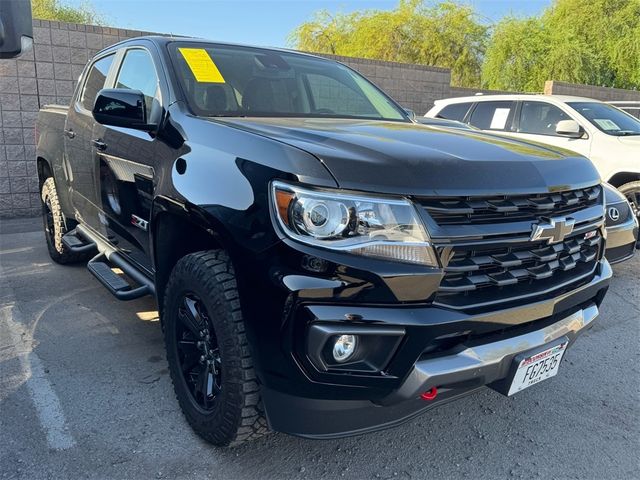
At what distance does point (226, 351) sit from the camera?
77.4 inches

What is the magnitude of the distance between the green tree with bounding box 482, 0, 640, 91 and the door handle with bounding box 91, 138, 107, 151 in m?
19.3

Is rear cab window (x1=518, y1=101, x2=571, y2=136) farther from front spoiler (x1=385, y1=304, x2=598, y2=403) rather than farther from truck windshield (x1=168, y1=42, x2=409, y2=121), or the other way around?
front spoiler (x1=385, y1=304, x2=598, y2=403)

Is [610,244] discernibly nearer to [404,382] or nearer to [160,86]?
[404,382]

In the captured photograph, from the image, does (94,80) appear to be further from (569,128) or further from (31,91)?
(569,128)

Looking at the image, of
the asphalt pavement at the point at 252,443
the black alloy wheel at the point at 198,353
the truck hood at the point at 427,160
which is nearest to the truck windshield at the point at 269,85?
the truck hood at the point at 427,160

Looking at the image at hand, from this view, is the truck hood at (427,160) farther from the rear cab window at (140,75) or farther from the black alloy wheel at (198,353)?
the black alloy wheel at (198,353)

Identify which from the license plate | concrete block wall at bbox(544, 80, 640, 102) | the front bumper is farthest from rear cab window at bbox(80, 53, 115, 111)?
concrete block wall at bbox(544, 80, 640, 102)

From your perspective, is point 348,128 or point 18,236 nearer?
point 348,128

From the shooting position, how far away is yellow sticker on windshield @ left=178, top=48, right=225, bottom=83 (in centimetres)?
278

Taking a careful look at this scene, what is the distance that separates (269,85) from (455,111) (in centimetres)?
545

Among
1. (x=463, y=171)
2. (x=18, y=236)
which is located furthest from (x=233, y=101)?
(x=18, y=236)

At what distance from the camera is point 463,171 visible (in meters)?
1.88

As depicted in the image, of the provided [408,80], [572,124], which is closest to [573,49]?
[408,80]

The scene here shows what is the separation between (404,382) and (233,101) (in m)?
1.76
